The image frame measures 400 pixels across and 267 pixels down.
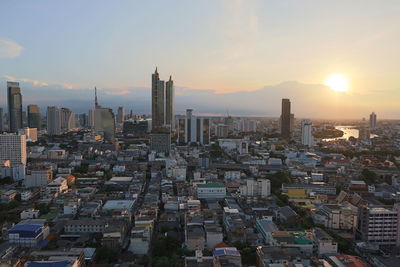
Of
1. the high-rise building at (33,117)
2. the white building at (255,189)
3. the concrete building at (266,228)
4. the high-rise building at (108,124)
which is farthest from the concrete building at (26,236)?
the high-rise building at (33,117)

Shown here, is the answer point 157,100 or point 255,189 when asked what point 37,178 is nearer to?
point 255,189

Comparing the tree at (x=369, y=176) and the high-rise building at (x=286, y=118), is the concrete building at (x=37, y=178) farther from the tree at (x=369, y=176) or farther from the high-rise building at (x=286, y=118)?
the high-rise building at (x=286, y=118)

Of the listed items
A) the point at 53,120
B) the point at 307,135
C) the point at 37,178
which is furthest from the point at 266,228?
the point at 53,120

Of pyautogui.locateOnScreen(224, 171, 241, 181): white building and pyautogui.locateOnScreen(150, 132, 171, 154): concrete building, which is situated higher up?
→ pyautogui.locateOnScreen(150, 132, 171, 154): concrete building

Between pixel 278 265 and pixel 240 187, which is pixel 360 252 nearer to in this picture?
pixel 278 265

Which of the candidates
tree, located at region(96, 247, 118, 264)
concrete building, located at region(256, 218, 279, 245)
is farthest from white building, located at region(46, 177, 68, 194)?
concrete building, located at region(256, 218, 279, 245)

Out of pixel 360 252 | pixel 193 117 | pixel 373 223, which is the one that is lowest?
pixel 360 252

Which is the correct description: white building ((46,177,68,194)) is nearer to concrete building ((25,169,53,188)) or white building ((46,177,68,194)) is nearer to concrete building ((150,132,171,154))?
concrete building ((25,169,53,188))

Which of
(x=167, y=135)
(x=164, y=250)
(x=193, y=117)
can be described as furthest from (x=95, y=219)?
(x=193, y=117)
